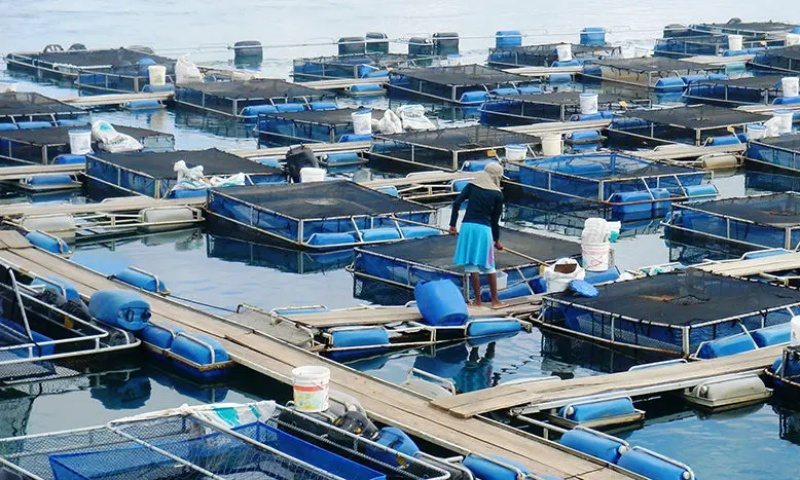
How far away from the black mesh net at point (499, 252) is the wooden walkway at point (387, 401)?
3.29 metres

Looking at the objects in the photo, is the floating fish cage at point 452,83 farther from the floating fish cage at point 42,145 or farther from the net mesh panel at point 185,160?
the net mesh panel at point 185,160

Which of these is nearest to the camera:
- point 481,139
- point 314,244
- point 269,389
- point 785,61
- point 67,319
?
point 269,389

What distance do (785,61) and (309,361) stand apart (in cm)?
3297

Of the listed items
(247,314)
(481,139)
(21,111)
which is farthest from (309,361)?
(21,111)

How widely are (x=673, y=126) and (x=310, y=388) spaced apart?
21067mm

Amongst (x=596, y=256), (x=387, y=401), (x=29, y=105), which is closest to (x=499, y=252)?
(x=596, y=256)

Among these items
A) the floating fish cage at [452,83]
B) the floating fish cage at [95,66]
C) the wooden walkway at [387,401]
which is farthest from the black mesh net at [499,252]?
the floating fish cage at [95,66]

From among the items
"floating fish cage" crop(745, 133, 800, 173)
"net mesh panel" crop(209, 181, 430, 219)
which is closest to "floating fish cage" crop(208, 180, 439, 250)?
"net mesh panel" crop(209, 181, 430, 219)

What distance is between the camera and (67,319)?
20.1 metres

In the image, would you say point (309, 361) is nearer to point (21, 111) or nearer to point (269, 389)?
point (269, 389)

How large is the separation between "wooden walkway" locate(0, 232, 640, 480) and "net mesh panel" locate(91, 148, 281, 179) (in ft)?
22.5

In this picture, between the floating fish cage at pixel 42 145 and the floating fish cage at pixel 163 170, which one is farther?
the floating fish cage at pixel 42 145

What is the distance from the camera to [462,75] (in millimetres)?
43781

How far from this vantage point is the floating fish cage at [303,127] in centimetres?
3531
